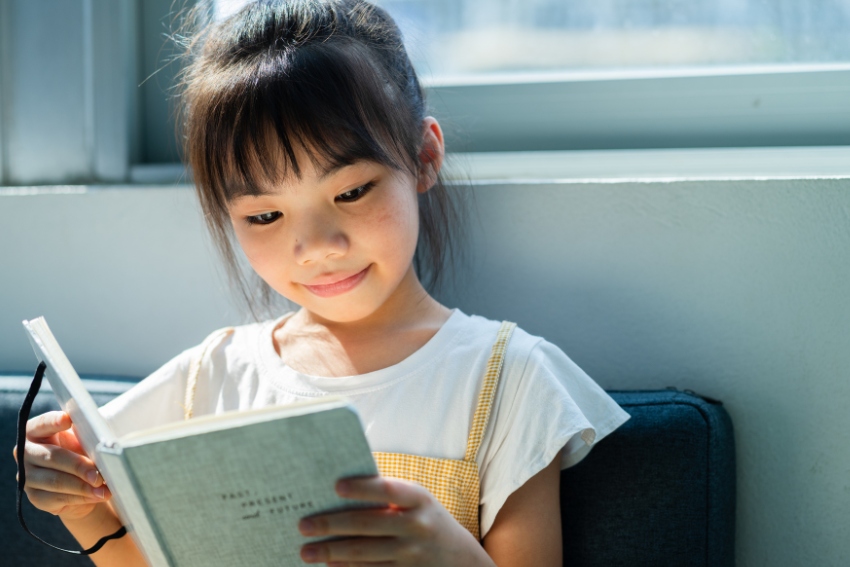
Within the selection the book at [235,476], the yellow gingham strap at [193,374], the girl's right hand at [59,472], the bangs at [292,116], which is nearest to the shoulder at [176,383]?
the yellow gingham strap at [193,374]

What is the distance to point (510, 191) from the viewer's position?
1041 mm

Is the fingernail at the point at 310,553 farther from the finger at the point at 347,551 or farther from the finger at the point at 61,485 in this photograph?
the finger at the point at 61,485

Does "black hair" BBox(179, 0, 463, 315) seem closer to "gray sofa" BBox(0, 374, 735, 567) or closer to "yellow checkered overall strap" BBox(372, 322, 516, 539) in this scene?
"yellow checkered overall strap" BBox(372, 322, 516, 539)

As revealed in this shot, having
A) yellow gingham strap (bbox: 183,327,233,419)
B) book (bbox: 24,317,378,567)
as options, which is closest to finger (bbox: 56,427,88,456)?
yellow gingham strap (bbox: 183,327,233,419)

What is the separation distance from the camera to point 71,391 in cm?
65

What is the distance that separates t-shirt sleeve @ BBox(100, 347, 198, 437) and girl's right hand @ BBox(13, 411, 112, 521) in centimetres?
10

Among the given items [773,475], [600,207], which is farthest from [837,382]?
[600,207]

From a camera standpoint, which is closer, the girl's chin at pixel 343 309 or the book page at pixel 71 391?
the book page at pixel 71 391

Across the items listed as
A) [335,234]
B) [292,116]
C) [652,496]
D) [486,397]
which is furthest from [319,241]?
[652,496]

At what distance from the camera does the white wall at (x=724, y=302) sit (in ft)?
3.07

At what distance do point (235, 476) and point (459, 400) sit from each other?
13.6 inches

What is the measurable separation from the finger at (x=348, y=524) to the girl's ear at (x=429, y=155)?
46 cm

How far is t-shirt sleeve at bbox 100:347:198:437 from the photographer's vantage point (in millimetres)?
945

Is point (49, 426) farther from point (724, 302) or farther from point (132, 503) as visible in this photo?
point (724, 302)
